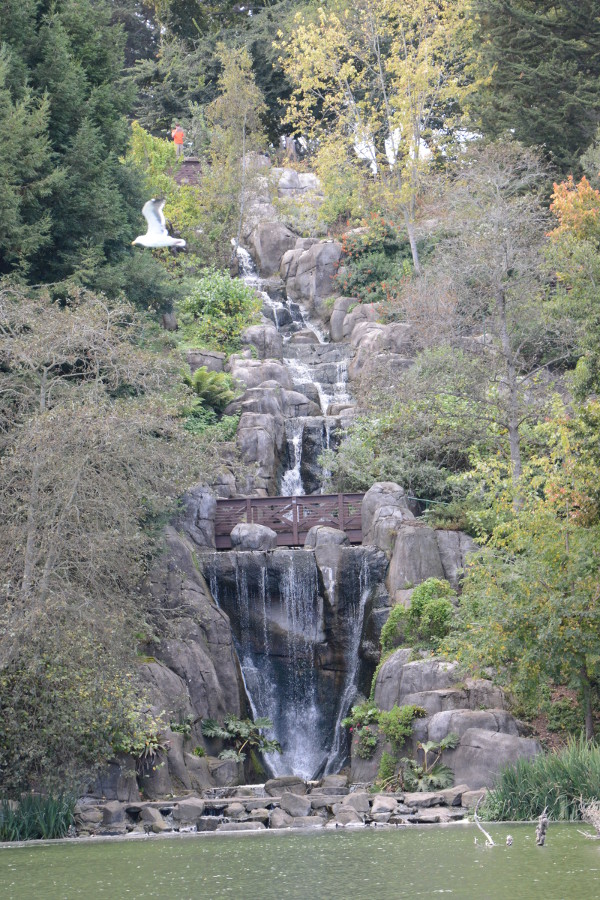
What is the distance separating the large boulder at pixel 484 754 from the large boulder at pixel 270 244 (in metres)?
30.4

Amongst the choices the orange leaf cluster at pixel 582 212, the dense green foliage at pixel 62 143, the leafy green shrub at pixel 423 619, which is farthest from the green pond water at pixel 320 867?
the orange leaf cluster at pixel 582 212

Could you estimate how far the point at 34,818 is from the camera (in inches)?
659

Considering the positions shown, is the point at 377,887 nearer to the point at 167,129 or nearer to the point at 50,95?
the point at 50,95

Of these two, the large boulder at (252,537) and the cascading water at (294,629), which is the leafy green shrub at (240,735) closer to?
the cascading water at (294,629)

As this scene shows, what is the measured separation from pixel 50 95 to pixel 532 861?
749 inches

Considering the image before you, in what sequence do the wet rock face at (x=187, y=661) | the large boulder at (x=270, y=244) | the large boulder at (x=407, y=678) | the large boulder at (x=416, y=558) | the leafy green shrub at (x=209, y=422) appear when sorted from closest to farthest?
the large boulder at (x=407, y=678), the wet rock face at (x=187, y=661), the large boulder at (x=416, y=558), the leafy green shrub at (x=209, y=422), the large boulder at (x=270, y=244)

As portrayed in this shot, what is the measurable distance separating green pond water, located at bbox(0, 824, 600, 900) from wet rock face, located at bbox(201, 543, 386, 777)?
9.22 meters

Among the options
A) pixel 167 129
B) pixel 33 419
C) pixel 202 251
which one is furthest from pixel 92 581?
pixel 167 129

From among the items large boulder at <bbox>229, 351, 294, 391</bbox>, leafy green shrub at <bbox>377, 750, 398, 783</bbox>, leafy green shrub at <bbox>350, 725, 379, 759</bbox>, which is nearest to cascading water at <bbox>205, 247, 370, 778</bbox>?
leafy green shrub at <bbox>350, 725, 379, 759</bbox>

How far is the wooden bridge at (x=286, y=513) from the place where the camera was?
27906 mm

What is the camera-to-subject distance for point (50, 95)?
958 inches

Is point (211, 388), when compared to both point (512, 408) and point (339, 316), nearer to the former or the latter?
point (339, 316)

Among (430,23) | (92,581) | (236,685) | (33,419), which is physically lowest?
(236,685)

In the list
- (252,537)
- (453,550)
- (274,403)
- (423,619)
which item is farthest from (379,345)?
(423,619)
